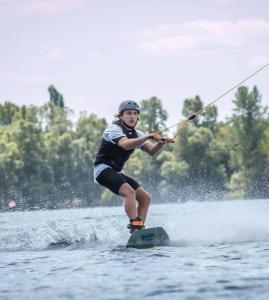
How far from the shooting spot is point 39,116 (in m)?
95.8

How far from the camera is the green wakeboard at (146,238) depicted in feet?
34.4

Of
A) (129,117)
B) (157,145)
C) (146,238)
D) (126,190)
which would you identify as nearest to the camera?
(146,238)

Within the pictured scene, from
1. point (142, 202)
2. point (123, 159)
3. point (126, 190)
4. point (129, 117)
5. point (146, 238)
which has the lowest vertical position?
point (146, 238)

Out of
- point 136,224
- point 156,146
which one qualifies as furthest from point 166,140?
point 136,224

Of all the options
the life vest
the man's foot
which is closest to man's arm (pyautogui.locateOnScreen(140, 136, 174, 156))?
the life vest

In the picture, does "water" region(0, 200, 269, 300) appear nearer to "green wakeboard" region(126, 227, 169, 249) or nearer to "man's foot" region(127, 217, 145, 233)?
"green wakeboard" region(126, 227, 169, 249)

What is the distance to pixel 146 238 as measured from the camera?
1059cm

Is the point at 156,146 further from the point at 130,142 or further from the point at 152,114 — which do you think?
the point at 152,114

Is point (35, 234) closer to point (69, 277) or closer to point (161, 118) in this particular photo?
point (69, 277)

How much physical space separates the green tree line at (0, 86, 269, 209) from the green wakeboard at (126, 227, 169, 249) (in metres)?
60.2

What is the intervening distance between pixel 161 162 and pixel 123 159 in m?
71.8

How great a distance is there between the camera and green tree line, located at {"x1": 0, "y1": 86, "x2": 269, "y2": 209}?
75.3m

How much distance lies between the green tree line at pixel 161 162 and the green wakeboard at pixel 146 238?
197 feet

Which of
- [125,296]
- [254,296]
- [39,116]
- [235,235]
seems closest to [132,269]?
[125,296]
